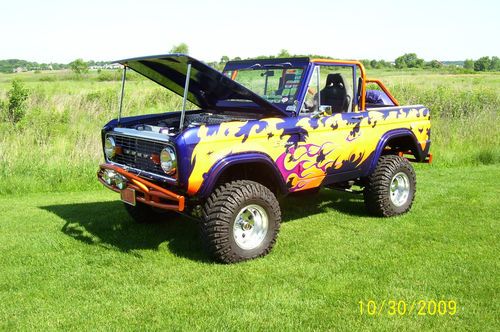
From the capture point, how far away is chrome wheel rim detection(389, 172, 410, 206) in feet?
21.3

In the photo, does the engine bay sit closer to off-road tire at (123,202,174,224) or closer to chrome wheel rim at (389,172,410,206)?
off-road tire at (123,202,174,224)

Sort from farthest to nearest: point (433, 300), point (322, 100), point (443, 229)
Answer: point (322, 100)
point (443, 229)
point (433, 300)

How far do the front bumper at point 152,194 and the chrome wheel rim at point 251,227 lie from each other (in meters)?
0.67

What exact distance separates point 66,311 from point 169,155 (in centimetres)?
155

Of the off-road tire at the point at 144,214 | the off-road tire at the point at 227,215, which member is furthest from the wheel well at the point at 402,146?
the off-road tire at the point at 144,214

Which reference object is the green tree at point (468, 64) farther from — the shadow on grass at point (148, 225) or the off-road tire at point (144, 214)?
the off-road tire at point (144, 214)

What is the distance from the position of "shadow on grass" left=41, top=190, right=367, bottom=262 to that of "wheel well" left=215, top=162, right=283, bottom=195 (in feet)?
2.73

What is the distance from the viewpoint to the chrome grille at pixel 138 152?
15.7ft

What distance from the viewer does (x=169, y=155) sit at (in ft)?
14.6

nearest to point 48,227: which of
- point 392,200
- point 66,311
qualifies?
point 66,311

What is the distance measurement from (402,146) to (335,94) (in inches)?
57.4

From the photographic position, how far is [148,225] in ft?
20.0

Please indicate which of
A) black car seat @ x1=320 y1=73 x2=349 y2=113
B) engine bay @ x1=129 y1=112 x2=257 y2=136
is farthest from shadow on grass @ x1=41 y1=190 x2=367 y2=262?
black car seat @ x1=320 y1=73 x2=349 y2=113

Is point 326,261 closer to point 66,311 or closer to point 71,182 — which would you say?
point 66,311
